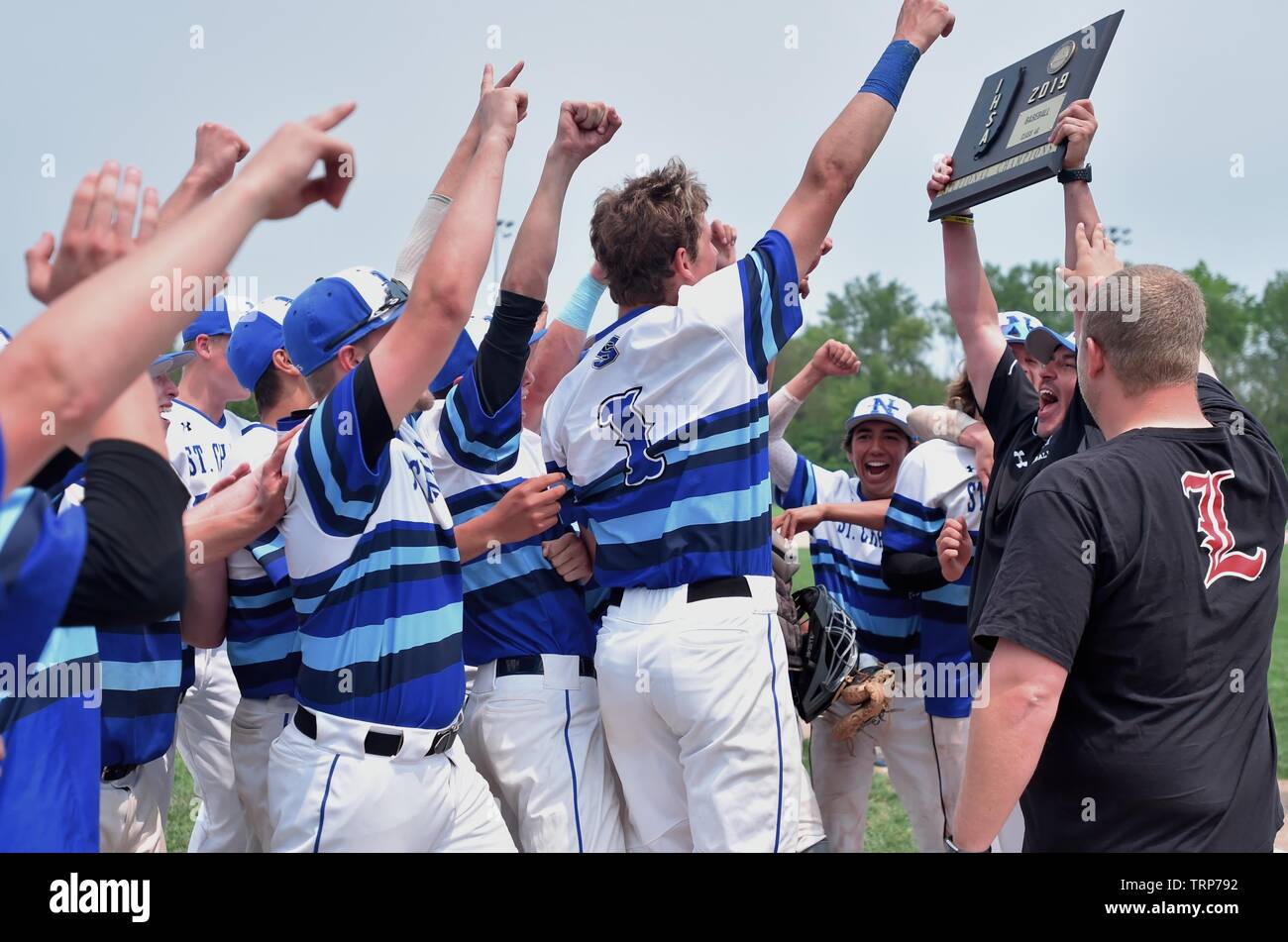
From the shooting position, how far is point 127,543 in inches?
70.5

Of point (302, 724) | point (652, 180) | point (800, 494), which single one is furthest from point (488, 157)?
point (800, 494)

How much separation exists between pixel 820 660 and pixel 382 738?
1.99 meters

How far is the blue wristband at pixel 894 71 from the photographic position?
365 cm

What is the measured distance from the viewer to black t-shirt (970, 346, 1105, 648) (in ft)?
11.6

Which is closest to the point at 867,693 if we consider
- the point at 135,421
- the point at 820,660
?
the point at 820,660

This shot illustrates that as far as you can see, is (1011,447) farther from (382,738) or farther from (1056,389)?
(382,738)

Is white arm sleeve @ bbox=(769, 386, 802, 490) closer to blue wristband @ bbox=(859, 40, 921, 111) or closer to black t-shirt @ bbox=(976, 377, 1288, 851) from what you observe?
blue wristband @ bbox=(859, 40, 921, 111)

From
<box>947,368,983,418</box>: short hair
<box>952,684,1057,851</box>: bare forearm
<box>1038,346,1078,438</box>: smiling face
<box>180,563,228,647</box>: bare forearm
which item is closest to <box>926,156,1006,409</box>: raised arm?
<box>1038,346,1078,438</box>: smiling face

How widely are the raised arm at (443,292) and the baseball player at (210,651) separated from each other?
6.59ft

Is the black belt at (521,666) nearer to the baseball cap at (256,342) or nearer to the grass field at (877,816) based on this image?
the baseball cap at (256,342)

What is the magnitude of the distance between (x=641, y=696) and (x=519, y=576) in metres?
0.74

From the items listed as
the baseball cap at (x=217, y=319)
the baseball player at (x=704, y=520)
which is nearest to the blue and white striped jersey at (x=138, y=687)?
the baseball player at (x=704, y=520)

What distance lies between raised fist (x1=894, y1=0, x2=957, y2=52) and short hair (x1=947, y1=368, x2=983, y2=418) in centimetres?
225

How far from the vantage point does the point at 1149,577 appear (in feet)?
8.85
